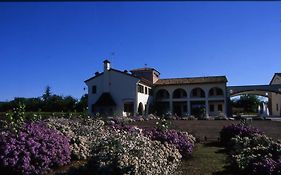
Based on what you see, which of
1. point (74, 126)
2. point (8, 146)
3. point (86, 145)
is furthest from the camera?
point (74, 126)

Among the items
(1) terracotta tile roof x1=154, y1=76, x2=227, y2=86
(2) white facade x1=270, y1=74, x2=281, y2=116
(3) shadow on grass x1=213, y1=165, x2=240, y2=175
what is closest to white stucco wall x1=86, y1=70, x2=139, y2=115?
(1) terracotta tile roof x1=154, y1=76, x2=227, y2=86

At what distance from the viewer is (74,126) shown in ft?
40.6

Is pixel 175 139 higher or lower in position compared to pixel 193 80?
lower

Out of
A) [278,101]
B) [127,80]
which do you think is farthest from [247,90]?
[127,80]

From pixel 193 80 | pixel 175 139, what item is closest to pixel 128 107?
pixel 193 80

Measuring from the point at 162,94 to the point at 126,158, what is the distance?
45491mm

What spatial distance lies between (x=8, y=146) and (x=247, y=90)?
45034mm

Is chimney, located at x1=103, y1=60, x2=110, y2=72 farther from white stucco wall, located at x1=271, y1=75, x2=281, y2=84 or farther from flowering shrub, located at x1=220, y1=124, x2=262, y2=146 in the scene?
flowering shrub, located at x1=220, y1=124, x2=262, y2=146

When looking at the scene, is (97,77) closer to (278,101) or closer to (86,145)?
(278,101)

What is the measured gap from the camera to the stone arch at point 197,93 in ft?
165

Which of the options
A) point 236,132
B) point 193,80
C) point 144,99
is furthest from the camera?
point 193,80

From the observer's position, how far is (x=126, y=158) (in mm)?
6930

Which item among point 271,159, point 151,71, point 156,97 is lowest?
point 271,159

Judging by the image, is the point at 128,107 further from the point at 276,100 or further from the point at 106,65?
the point at 276,100
